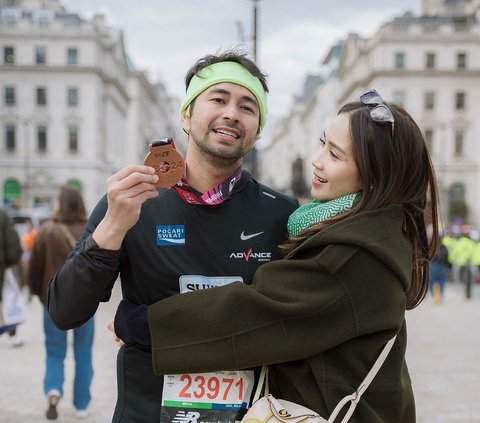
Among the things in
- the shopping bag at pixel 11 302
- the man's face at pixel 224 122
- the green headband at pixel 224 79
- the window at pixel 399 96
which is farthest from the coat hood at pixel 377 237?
the window at pixel 399 96

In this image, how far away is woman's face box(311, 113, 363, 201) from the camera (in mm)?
1863

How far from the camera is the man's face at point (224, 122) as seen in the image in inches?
84.9

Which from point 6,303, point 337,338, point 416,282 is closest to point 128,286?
point 337,338

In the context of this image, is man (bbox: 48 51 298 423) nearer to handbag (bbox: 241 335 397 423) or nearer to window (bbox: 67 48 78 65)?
handbag (bbox: 241 335 397 423)

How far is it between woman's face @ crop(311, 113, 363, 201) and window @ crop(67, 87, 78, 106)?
53.9 m

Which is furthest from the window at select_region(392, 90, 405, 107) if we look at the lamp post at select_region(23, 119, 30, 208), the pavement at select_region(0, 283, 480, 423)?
the pavement at select_region(0, 283, 480, 423)

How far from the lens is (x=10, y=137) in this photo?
52812mm

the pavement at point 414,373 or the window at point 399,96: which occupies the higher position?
the window at point 399,96

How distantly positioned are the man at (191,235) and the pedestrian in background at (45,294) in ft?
11.7

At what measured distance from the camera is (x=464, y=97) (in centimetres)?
5384

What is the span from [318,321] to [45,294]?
14.3ft

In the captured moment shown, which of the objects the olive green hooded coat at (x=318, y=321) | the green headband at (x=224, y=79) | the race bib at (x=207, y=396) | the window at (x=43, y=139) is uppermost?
the window at (x=43, y=139)

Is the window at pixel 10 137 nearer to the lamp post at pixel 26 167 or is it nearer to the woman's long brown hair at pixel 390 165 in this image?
the lamp post at pixel 26 167

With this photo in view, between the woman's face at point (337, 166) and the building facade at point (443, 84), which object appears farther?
the building facade at point (443, 84)
